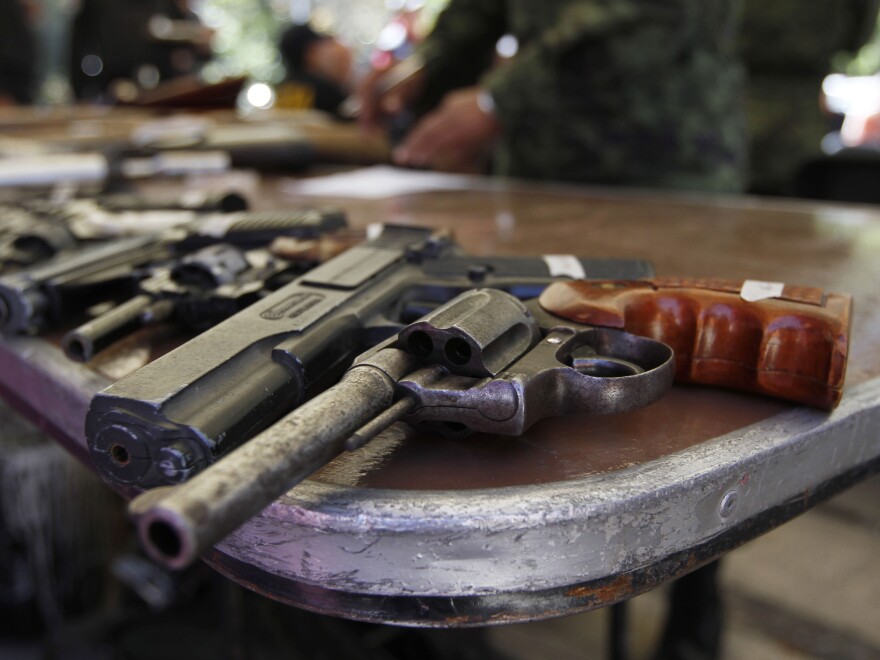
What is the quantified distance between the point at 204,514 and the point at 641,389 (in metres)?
0.26

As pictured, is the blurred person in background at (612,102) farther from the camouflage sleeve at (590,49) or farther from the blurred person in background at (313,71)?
the blurred person in background at (313,71)

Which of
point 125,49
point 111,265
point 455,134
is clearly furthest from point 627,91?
point 125,49

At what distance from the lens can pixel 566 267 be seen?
65 centimetres

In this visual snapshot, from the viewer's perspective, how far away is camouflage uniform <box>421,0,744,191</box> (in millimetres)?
1635

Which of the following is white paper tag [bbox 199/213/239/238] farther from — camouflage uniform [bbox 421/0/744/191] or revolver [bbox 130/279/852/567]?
camouflage uniform [bbox 421/0/744/191]

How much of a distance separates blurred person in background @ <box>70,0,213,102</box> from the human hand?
3642mm

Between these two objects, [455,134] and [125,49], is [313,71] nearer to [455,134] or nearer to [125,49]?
[125,49]

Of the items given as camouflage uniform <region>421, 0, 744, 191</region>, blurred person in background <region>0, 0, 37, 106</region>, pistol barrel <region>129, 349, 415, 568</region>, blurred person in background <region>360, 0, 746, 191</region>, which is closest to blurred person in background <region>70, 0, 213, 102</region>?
blurred person in background <region>0, 0, 37, 106</region>

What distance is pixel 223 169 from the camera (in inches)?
78.4

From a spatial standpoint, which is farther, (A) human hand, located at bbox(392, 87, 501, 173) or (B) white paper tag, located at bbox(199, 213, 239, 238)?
(A) human hand, located at bbox(392, 87, 501, 173)

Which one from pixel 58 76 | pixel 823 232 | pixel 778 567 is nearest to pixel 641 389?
pixel 823 232

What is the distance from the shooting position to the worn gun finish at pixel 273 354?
41 centimetres

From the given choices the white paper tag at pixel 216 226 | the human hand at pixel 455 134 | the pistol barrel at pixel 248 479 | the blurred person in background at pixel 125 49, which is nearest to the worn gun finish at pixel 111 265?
the white paper tag at pixel 216 226

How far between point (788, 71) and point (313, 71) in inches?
107
